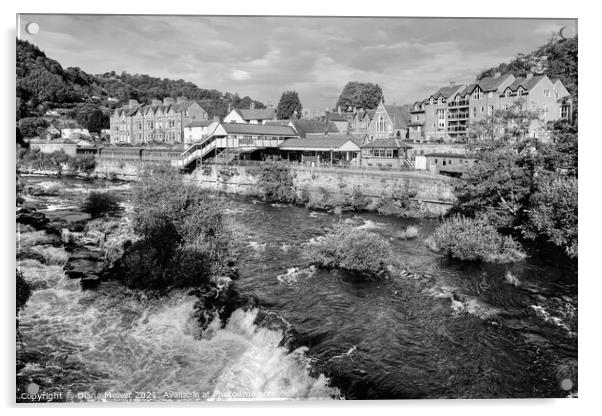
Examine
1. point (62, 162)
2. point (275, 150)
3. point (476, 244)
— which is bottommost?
point (476, 244)

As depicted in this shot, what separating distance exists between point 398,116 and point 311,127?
27.7ft

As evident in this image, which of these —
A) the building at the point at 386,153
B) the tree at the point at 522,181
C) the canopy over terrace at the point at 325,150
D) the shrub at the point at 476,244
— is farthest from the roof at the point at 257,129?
the shrub at the point at 476,244

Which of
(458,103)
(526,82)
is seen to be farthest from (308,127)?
(526,82)

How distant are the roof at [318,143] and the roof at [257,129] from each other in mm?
1944

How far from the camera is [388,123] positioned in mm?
46375

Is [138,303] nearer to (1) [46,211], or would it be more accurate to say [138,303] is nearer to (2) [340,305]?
(2) [340,305]

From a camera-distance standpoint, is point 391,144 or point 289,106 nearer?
point 391,144

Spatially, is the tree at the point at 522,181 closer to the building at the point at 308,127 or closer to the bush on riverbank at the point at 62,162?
the building at the point at 308,127

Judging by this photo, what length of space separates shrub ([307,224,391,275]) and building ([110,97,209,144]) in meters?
40.6

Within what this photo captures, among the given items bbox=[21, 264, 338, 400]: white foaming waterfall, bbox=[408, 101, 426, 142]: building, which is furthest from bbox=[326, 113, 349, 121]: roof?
bbox=[21, 264, 338, 400]: white foaming waterfall

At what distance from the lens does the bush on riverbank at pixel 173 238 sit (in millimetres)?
13789

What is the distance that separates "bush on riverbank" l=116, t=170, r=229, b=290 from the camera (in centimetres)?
1379

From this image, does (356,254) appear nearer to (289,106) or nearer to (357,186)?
(357,186)

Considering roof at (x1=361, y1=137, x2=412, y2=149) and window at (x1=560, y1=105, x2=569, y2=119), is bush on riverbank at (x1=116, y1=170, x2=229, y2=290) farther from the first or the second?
window at (x1=560, y1=105, x2=569, y2=119)
